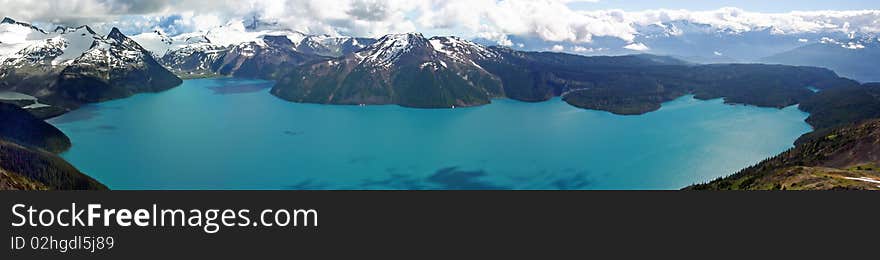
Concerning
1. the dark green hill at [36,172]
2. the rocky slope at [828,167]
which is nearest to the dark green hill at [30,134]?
the dark green hill at [36,172]

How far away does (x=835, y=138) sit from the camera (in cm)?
15350

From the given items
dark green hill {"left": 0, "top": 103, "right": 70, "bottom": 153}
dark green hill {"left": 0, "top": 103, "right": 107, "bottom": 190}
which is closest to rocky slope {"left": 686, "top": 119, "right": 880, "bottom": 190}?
dark green hill {"left": 0, "top": 103, "right": 107, "bottom": 190}

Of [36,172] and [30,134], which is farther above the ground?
[36,172]

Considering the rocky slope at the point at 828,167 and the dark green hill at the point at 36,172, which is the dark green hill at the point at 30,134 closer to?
the dark green hill at the point at 36,172

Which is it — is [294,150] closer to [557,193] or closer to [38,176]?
[38,176]

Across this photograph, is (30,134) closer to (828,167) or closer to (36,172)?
(36,172)

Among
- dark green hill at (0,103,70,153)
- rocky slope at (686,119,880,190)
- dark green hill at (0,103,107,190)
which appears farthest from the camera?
dark green hill at (0,103,70,153)

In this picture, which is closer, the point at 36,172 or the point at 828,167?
the point at 828,167

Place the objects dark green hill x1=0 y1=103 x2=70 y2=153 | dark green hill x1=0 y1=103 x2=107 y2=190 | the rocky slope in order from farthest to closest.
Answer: dark green hill x1=0 y1=103 x2=70 y2=153 < dark green hill x1=0 y1=103 x2=107 y2=190 < the rocky slope

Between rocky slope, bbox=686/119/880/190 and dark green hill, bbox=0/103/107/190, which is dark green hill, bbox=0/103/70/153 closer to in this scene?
dark green hill, bbox=0/103/107/190

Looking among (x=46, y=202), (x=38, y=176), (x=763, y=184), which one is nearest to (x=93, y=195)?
(x=46, y=202)

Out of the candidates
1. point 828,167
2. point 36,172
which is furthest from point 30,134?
point 828,167

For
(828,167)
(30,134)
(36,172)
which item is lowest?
(30,134)

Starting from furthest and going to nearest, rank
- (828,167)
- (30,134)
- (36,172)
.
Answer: (30,134)
(36,172)
(828,167)
